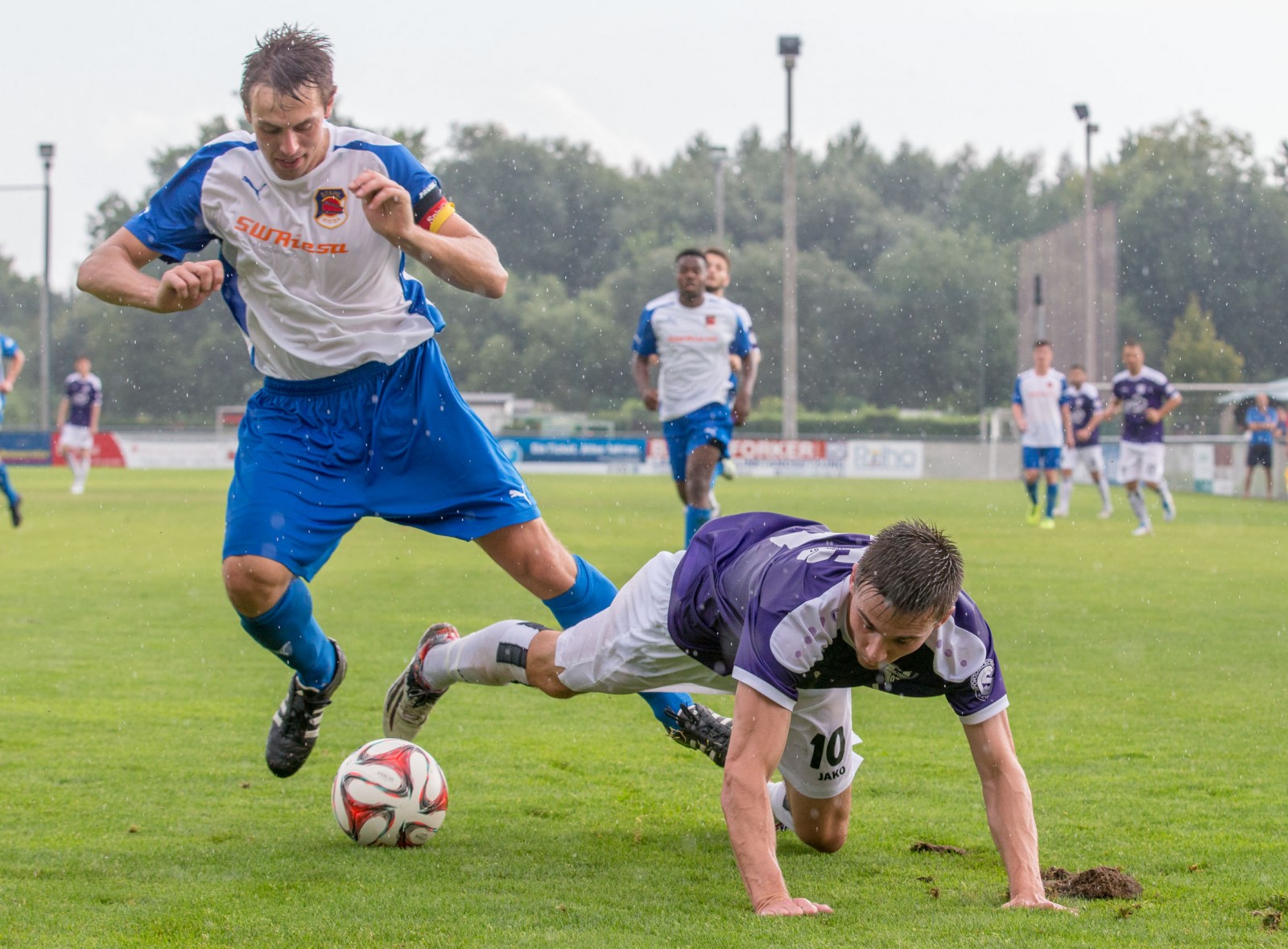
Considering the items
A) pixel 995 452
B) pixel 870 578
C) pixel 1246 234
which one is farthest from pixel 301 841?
pixel 1246 234

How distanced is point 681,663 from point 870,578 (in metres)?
0.98

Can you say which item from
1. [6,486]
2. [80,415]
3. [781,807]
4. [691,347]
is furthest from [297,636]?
[80,415]

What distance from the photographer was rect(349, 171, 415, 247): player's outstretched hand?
365 cm

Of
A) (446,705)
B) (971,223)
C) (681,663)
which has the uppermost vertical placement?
(971,223)

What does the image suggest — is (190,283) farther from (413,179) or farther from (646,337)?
(646,337)

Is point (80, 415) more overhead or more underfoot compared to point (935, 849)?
more overhead

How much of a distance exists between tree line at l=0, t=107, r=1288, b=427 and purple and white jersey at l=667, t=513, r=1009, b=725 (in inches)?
1862

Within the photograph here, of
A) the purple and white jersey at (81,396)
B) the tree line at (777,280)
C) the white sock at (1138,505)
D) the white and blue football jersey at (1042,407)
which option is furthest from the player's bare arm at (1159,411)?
the tree line at (777,280)

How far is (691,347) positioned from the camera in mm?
11312

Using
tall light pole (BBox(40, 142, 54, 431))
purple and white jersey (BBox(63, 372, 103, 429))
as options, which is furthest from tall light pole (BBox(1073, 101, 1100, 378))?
tall light pole (BBox(40, 142, 54, 431))

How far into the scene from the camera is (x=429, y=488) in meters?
4.41

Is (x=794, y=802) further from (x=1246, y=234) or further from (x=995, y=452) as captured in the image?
(x=1246, y=234)

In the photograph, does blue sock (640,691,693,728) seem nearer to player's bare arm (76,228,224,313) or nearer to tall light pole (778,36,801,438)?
player's bare arm (76,228,224,313)

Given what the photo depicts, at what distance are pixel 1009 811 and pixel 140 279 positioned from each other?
2847 mm
